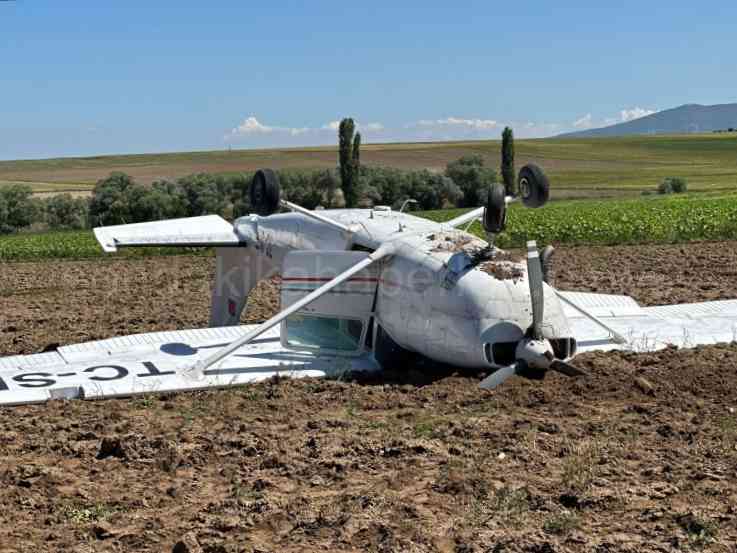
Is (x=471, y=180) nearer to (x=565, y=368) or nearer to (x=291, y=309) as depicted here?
(x=291, y=309)

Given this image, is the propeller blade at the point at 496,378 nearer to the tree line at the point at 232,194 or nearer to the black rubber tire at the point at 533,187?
the black rubber tire at the point at 533,187

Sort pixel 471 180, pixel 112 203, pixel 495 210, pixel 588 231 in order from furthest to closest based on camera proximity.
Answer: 1. pixel 471 180
2. pixel 112 203
3. pixel 588 231
4. pixel 495 210

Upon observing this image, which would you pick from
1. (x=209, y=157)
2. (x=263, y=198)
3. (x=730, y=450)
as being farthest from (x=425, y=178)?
(x=209, y=157)

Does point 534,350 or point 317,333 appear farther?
point 317,333

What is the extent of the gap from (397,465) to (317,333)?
4387 millimetres

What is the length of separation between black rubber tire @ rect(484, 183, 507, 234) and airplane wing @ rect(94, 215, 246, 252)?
5.98 metres

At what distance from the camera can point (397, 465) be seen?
7809mm

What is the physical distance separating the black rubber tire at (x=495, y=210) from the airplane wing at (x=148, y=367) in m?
2.45

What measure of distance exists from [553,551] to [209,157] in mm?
140036

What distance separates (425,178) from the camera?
64312 mm

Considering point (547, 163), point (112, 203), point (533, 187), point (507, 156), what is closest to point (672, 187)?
point (507, 156)

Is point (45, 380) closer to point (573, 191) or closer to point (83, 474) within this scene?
point (83, 474)

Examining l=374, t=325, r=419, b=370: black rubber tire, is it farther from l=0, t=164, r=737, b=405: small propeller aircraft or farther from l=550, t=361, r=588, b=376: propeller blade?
l=550, t=361, r=588, b=376: propeller blade

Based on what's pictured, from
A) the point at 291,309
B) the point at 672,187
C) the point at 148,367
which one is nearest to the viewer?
the point at 148,367
